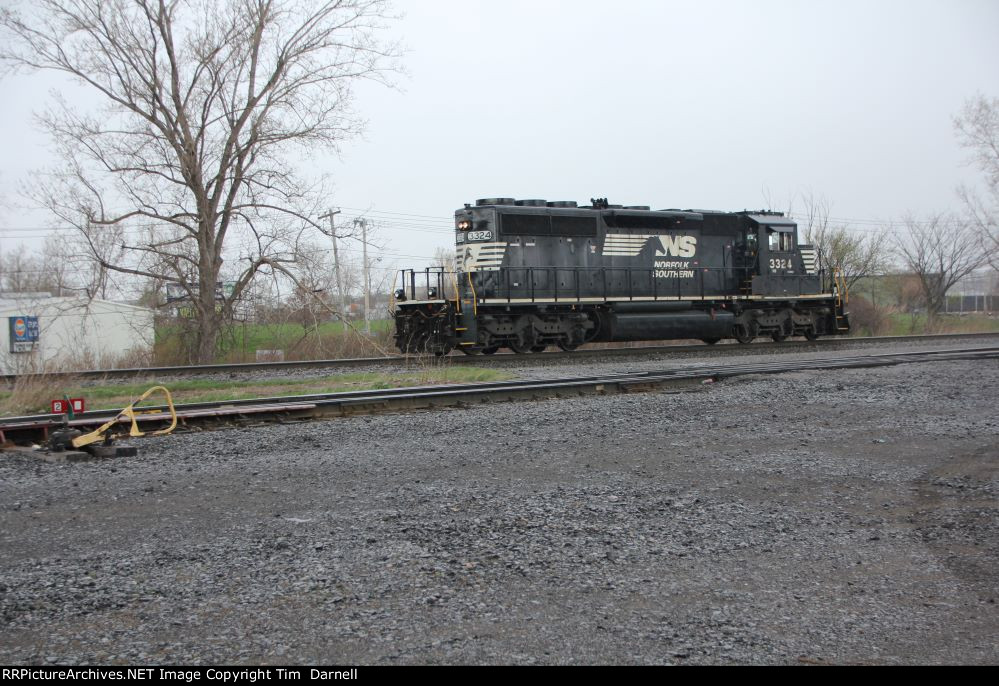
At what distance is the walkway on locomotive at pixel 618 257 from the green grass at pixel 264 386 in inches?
154

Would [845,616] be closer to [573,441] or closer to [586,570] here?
[586,570]

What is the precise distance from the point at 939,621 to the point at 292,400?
7.67 m

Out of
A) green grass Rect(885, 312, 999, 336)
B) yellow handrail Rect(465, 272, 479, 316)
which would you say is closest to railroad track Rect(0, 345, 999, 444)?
yellow handrail Rect(465, 272, 479, 316)

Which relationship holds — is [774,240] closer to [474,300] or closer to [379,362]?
[474,300]

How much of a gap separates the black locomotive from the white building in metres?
6.85

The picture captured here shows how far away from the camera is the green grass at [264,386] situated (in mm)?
10789

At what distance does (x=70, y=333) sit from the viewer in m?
25.1

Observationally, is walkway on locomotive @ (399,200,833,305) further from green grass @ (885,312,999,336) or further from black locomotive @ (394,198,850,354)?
green grass @ (885,312,999,336)

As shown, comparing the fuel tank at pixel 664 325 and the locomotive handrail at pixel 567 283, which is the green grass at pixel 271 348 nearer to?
the locomotive handrail at pixel 567 283

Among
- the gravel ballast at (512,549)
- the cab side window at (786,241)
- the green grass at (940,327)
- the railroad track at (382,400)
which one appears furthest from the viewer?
the green grass at (940,327)

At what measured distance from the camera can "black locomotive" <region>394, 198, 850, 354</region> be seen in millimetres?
16734

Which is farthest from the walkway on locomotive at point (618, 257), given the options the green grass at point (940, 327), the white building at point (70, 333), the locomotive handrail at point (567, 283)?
the green grass at point (940, 327)

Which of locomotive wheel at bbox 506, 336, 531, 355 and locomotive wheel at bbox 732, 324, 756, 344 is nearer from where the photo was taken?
locomotive wheel at bbox 506, 336, 531, 355

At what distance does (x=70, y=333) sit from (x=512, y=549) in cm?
2533
